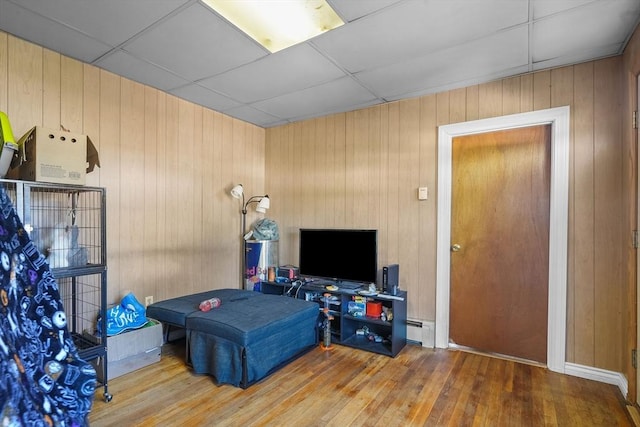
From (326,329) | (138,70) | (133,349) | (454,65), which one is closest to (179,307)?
→ (133,349)

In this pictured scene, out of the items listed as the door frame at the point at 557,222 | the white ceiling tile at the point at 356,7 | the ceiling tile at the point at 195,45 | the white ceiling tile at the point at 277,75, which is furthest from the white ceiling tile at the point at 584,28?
the ceiling tile at the point at 195,45

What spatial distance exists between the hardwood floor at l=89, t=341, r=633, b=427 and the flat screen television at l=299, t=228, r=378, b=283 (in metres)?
0.83

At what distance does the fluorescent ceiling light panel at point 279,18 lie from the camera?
6.12 feet

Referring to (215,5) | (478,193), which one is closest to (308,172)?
(478,193)

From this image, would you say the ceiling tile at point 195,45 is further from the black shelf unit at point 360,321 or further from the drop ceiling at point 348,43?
the black shelf unit at point 360,321

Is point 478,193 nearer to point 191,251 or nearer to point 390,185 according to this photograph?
point 390,185

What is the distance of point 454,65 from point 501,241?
5.00ft

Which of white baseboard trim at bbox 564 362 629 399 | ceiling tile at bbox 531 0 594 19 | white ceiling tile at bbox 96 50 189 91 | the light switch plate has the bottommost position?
white baseboard trim at bbox 564 362 629 399

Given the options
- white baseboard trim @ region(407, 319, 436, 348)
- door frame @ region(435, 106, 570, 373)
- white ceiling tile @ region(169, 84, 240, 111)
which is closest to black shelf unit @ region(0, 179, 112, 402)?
white ceiling tile @ region(169, 84, 240, 111)

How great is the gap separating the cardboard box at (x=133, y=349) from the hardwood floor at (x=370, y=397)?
6cm

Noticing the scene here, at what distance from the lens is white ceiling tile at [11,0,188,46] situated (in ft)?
5.83

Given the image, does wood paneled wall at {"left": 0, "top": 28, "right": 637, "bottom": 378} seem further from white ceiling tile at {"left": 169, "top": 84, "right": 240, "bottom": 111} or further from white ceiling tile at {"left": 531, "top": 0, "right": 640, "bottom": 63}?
white ceiling tile at {"left": 531, "top": 0, "right": 640, "bottom": 63}

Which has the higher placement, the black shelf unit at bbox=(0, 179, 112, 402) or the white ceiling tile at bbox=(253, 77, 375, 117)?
the white ceiling tile at bbox=(253, 77, 375, 117)

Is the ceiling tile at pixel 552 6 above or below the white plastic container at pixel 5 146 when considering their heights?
above
